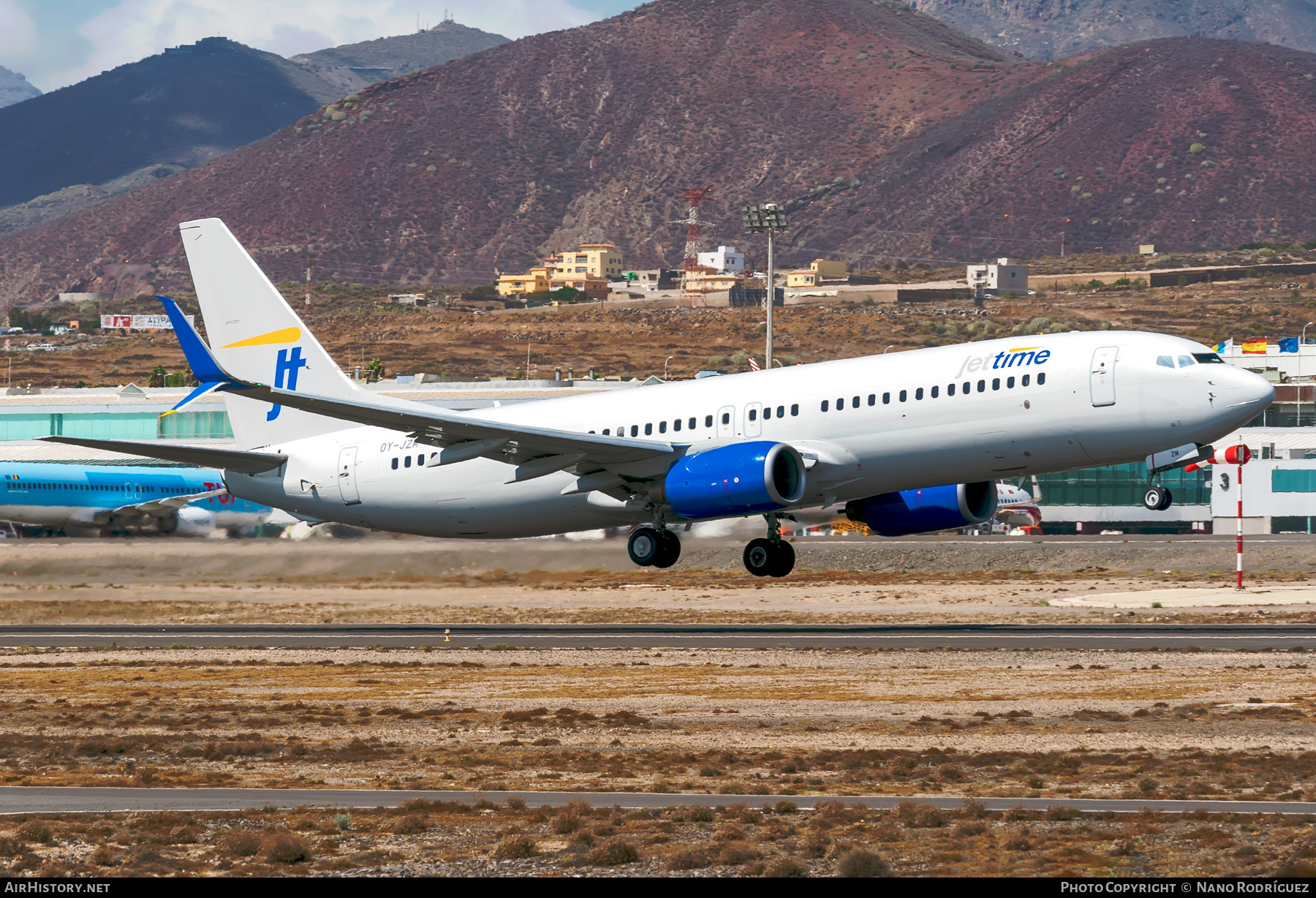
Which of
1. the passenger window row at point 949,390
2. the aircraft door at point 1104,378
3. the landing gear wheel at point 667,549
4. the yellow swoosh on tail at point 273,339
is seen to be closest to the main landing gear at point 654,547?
the landing gear wheel at point 667,549

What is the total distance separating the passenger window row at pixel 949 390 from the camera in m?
41.4

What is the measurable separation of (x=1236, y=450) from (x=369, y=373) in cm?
11795

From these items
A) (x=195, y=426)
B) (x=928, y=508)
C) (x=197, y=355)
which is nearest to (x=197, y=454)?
(x=197, y=355)

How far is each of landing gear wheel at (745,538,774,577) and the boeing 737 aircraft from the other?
132 feet

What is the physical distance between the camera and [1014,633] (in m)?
54.8

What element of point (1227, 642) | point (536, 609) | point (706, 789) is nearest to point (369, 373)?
point (536, 609)

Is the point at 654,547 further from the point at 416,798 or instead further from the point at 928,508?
the point at 416,798

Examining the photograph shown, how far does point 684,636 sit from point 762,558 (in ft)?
28.7

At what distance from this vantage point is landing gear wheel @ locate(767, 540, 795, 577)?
47125 mm

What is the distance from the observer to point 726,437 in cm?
4569

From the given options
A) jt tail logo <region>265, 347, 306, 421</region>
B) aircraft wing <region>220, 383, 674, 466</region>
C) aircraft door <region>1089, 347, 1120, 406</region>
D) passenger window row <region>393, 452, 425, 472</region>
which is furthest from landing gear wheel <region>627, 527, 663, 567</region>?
jt tail logo <region>265, 347, 306, 421</region>

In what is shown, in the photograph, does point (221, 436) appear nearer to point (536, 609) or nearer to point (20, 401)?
point (20, 401)

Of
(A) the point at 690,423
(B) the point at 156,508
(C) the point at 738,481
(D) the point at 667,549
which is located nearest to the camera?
(C) the point at 738,481
